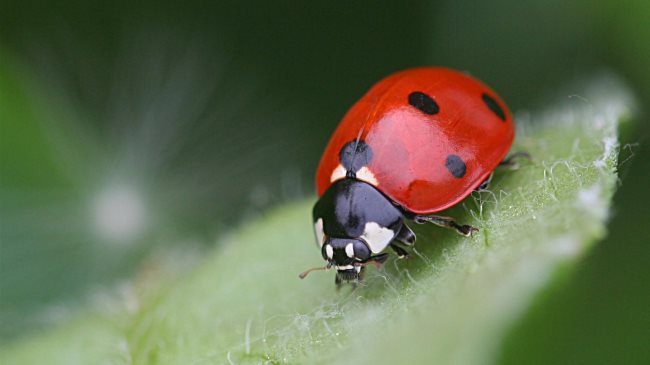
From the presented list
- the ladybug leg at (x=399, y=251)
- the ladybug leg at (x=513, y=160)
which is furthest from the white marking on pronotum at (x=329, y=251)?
the ladybug leg at (x=513, y=160)

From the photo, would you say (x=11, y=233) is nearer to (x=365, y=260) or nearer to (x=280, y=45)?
(x=280, y=45)

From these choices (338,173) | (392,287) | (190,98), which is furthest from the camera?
(190,98)

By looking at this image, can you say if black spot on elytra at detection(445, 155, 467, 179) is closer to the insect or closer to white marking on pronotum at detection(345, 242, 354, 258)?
the insect

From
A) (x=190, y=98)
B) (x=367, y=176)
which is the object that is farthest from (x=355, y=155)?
(x=190, y=98)

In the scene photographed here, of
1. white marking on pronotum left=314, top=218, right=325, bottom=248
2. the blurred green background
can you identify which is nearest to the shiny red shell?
white marking on pronotum left=314, top=218, right=325, bottom=248

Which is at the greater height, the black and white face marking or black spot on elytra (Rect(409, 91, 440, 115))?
black spot on elytra (Rect(409, 91, 440, 115))

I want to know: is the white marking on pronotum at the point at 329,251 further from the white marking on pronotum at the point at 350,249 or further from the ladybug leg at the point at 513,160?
the ladybug leg at the point at 513,160

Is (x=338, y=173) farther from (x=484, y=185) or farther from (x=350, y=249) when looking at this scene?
(x=484, y=185)

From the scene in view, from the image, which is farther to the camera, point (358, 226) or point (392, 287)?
point (358, 226)
